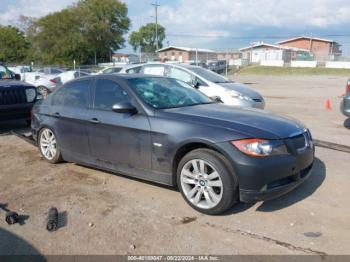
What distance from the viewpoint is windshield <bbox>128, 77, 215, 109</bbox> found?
188 inches

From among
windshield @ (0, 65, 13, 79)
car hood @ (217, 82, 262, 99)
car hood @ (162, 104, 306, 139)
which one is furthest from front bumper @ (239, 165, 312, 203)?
windshield @ (0, 65, 13, 79)

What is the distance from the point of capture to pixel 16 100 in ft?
27.7

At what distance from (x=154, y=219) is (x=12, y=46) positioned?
69407 mm

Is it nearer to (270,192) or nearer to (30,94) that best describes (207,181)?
(270,192)

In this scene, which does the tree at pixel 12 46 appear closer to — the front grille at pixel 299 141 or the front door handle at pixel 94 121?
the front door handle at pixel 94 121

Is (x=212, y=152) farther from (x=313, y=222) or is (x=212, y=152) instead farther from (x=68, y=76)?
(x=68, y=76)

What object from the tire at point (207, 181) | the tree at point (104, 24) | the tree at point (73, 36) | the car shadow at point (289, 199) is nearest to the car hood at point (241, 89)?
the car shadow at point (289, 199)

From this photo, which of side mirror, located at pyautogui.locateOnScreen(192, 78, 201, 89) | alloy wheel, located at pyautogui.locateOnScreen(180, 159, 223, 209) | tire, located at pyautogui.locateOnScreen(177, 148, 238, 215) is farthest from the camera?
side mirror, located at pyautogui.locateOnScreen(192, 78, 201, 89)

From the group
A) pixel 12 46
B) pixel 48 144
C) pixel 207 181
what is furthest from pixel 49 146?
pixel 12 46

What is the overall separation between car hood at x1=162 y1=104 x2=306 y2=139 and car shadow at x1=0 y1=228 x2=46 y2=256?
2068 mm

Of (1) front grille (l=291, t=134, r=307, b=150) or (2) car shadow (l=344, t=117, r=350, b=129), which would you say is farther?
(2) car shadow (l=344, t=117, r=350, b=129)

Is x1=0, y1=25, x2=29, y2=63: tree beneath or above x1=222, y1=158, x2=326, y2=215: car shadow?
above

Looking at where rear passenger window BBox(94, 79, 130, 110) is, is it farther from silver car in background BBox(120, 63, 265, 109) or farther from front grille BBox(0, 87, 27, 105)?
front grille BBox(0, 87, 27, 105)

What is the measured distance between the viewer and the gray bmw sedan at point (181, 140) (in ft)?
12.6
